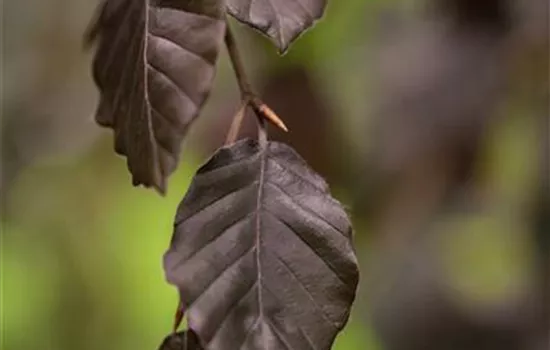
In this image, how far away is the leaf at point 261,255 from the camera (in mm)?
782

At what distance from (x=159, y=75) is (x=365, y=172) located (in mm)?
1573

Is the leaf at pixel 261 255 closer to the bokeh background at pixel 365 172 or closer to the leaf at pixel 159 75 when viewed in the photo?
the leaf at pixel 159 75

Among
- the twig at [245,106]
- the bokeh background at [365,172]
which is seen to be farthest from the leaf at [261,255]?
the bokeh background at [365,172]

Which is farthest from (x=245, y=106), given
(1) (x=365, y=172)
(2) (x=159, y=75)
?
(1) (x=365, y=172)

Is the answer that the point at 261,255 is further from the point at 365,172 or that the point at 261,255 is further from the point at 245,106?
the point at 365,172

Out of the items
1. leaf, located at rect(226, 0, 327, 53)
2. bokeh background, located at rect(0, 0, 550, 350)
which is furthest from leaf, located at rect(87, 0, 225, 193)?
bokeh background, located at rect(0, 0, 550, 350)

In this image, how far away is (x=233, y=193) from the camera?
83 centimetres

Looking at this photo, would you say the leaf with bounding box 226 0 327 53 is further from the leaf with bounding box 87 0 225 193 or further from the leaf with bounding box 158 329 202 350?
the leaf with bounding box 158 329 202 350

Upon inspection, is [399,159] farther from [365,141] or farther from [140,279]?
[140,279]

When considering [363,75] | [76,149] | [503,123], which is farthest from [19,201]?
[503,123]

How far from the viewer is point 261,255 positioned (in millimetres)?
807

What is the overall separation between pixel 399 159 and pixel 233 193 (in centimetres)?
142

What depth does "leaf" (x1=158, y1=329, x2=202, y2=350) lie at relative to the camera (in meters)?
0.82

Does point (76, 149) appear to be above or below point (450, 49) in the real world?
below
